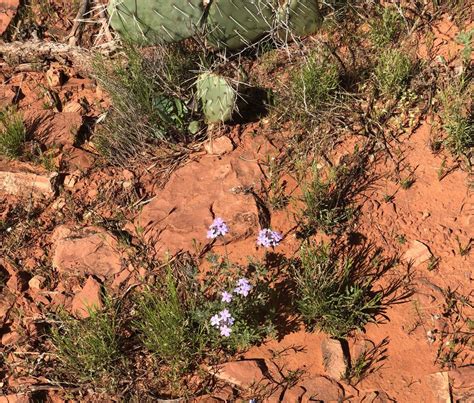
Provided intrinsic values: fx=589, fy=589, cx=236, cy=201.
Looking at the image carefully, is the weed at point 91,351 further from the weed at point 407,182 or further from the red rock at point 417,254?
the weed at point 407,182

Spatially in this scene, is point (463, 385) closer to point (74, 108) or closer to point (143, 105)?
point (143, 105)

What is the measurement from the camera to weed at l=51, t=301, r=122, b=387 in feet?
9.54

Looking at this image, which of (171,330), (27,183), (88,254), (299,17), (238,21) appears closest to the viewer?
(171,330)

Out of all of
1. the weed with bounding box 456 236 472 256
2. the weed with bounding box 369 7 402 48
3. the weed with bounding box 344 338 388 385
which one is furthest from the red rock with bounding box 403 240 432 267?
the weed with bounding box 369 7 402 48

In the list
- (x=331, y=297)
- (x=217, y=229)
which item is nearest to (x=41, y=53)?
(x=217, y=229)

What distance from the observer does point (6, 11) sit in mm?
4922

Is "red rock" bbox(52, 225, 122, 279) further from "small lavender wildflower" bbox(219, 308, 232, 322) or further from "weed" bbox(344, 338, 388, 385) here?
"weed" bbox(344, 338, 388, 385)

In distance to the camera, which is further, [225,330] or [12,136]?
[12,136]

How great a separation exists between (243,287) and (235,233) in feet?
1.87

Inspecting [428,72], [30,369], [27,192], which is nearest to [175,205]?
[27,192]

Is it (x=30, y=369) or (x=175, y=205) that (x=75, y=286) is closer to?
(x=30, y=369)

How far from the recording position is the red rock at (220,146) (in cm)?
382

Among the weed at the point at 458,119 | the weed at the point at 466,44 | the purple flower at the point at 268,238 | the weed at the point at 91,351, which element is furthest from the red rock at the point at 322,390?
the weed at the point at 466,44

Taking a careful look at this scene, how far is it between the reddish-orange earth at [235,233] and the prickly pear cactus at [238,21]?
652mm
